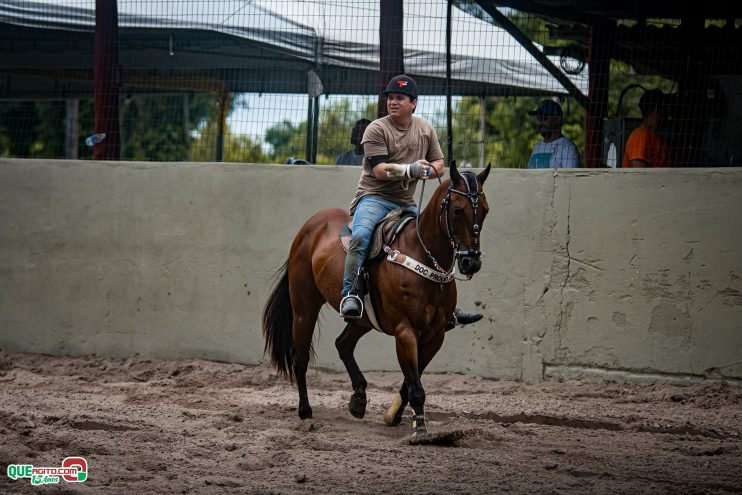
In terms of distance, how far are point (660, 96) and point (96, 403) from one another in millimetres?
6065

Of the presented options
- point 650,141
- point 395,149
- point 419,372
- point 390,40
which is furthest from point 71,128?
point 419,372

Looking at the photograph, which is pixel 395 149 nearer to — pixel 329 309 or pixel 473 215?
pixel 473 215

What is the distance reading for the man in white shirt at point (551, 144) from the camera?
9.40 metres

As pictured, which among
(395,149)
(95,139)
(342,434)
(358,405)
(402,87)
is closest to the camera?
(342,434)

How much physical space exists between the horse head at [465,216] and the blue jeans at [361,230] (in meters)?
0.77

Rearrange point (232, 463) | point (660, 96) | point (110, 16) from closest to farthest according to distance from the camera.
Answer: point (232, 463)
point (660, 96)
point (110, 16)

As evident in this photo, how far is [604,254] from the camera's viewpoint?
8.81 meters

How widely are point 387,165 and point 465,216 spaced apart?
802 mm

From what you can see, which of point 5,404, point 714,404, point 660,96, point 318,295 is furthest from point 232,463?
point 660,96

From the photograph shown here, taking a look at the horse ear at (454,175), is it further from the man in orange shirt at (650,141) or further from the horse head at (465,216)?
the man in orange shirt at (650,141)

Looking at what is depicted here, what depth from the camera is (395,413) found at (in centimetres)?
726

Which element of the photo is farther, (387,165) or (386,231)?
(386,231)

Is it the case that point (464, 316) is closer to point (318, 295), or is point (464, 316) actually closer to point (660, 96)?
point (318, 295)

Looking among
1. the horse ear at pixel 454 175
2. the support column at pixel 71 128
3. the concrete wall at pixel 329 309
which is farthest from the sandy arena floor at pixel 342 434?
the support column at pixel 71 128
